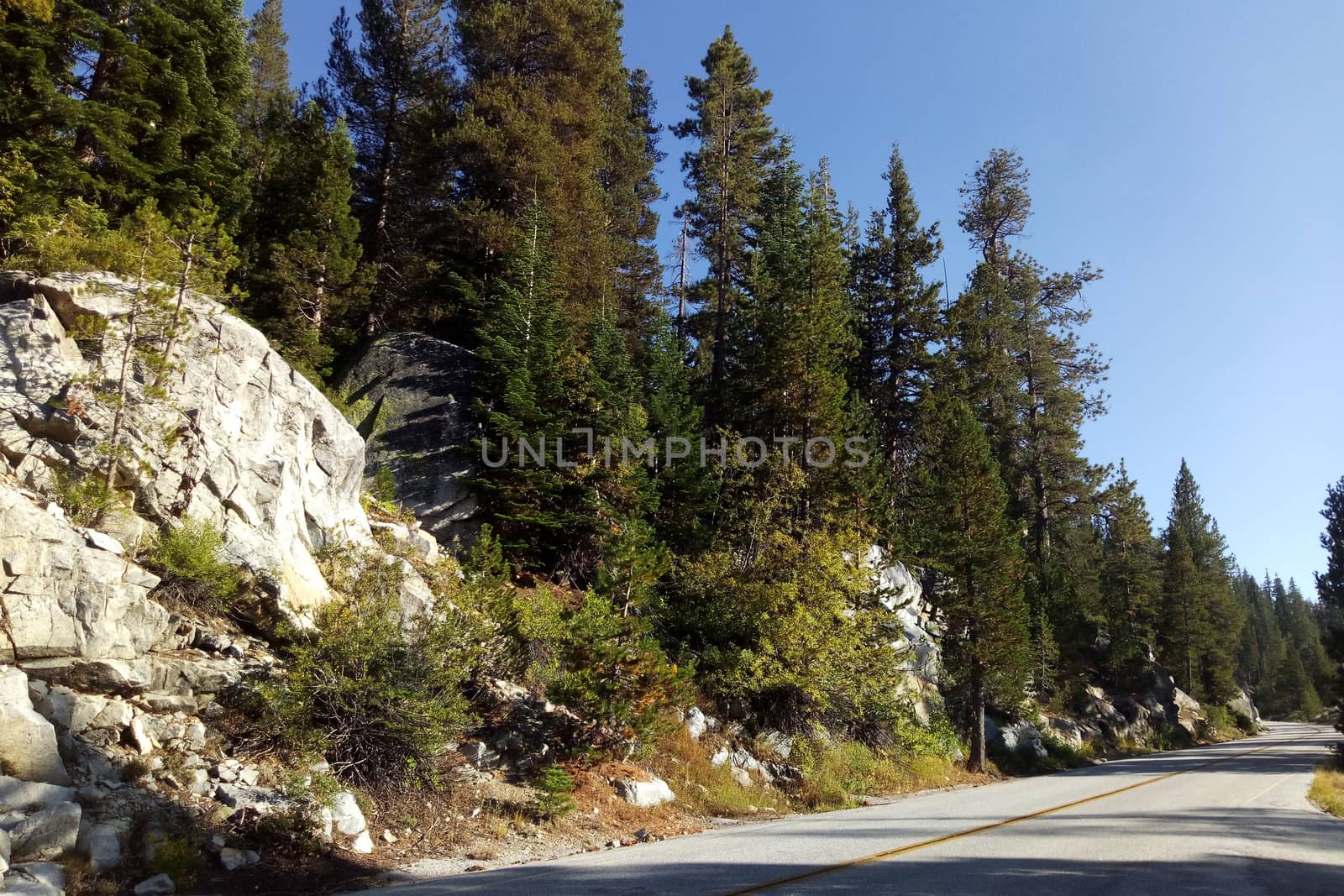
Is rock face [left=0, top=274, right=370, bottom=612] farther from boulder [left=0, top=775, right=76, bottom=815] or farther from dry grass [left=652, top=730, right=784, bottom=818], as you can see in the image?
dry grass [left=652, top=730, right=784, bottom=818]

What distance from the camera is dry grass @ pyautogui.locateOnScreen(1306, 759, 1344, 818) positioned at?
14.8 metres

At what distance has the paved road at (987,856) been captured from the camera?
718 cm

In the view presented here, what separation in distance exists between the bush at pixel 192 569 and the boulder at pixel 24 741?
2520mm

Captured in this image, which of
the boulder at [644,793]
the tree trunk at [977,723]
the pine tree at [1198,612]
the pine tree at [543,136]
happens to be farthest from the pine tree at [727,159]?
the pine tree at [1198,612]

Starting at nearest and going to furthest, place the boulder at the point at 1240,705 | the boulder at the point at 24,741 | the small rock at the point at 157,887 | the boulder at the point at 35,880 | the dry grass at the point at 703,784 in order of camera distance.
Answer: the boulder at the point at 35,880 → the small rock at the point at 157,887 → the boulder at the point at 24,741 → the dry grass at the point at 703,784 → the boulder at the point at 1240,705

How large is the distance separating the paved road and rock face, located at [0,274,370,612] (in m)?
6.23

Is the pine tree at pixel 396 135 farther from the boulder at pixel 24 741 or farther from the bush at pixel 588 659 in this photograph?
the boulder at pixel 24 741

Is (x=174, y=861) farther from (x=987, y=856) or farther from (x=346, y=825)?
(x=987, y=856)

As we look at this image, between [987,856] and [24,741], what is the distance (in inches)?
407

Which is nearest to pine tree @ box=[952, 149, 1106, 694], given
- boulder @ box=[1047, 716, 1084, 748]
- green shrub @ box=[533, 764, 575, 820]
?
boulder @ box=[1047, 716, 1084, 748]

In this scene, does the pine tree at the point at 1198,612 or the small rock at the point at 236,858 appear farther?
the pine tree at the point at 1198,612

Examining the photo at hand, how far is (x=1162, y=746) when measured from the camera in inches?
1631

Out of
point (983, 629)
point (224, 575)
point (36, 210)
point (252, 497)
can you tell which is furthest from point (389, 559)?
point (983, 629)

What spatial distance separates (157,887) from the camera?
6.58 m
